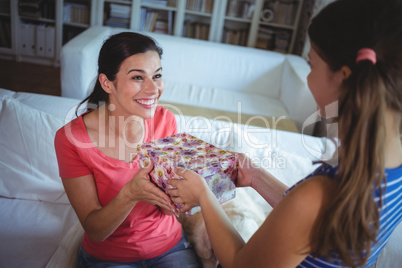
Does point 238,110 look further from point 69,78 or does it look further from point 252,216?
point 252,216

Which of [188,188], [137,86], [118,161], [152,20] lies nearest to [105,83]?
[137,86]

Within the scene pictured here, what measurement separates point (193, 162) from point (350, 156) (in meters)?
0.48

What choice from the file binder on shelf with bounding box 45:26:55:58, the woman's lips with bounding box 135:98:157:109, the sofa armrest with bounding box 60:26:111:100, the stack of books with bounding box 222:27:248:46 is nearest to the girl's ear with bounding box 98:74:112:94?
the woman's lips with bounding box 135:98:157:109

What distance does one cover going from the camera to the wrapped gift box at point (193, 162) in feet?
3.32

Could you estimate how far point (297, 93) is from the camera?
3.01 meters

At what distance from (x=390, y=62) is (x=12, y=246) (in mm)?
1462

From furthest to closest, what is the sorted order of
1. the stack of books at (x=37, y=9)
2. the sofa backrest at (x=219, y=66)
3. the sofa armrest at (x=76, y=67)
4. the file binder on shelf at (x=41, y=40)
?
the file binder on shelf at (x=41, y=40) → the stack of books at (x=37, y=9) → the sofa backrest at (x=219, y=66) → the sofa armrest at (x=76, y=67)

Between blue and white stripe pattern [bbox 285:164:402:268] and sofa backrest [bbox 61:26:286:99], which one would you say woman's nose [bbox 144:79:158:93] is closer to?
blue and white stripe pattern [bbox 285:164:402:268]

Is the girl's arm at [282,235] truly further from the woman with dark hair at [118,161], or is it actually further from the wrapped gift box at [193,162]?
the woman with dark hair at [118,161]

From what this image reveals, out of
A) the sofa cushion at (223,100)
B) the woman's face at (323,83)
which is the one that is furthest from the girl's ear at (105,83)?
the sofa cushion at (223,100)

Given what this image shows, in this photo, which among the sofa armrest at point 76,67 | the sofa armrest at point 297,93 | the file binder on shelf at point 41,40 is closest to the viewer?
the sofa armrest at point 76,67

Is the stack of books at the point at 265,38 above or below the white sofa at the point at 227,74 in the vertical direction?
above

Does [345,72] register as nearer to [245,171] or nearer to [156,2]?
[245,171]

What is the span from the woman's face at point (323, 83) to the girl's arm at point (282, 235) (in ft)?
0.52
